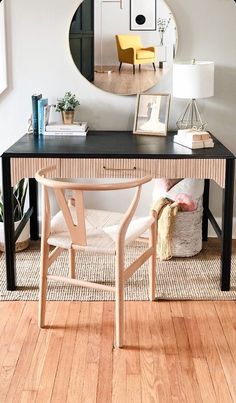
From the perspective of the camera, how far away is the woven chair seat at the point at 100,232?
9.39 ft

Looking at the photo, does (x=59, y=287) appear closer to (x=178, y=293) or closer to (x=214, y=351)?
(x=178, y=293)

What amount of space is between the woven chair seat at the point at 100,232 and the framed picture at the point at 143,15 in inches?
48.5

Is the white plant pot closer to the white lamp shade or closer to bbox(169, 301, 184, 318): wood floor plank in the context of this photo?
bbox(169, 301, 184, 318): wood floor plank

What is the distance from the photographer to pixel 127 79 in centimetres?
385

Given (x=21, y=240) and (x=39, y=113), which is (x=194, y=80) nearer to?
(x=39, y=113)

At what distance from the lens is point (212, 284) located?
344cm

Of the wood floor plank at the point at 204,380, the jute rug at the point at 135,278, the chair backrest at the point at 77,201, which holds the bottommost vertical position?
the wood floor plank at the point at 204,380

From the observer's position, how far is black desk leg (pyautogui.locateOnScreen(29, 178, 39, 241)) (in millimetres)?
4047

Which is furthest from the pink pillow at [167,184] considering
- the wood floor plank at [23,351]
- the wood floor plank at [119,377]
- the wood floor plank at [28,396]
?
the wood floor plank at [28,396]

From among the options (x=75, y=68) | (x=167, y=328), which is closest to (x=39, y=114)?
(x=75, y=68)

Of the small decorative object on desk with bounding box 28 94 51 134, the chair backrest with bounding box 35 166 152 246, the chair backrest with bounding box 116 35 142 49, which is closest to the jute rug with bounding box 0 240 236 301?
the chair backrest with bounding box 35 166 152 246

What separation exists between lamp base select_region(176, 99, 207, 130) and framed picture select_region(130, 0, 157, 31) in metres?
0.50

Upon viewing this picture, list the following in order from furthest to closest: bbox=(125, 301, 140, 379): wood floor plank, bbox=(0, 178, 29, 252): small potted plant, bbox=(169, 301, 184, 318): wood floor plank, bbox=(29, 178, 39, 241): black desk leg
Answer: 1. bbox=(29, 178, 39, 241): black desk leg
2. bbox=(0, 178, 29, 252): small potted plant
3. bbox=(169, 301, 184, 318): wood floor plank
4. bbox=(125, 301, 140, 379): wood floor plank

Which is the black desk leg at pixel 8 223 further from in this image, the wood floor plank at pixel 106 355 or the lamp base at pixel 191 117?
the lamp base at pixel 191 117
